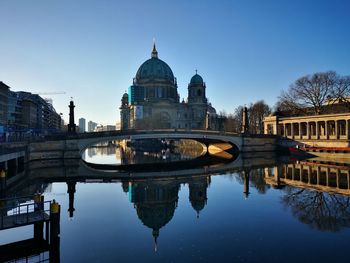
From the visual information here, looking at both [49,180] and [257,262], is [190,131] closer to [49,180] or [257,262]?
[49,180]

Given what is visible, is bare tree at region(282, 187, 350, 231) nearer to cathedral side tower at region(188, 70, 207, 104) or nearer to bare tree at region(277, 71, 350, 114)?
bare tree at region(277, 71, 350, 114)

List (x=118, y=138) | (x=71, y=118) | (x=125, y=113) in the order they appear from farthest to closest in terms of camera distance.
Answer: (x=125, y=113)
(x=118, y=138)
(x=71, y=118)

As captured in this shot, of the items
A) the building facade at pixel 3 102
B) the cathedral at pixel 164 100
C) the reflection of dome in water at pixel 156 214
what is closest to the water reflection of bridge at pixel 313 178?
the reflection of dome in water at pixel 156 214

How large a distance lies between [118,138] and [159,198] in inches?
1361

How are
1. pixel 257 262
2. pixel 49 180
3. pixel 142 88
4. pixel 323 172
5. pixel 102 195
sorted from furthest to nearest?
pixel 142 88 < pixel 323 172 < pixel 49 180 < pixel 102 195 < pixel 257 262

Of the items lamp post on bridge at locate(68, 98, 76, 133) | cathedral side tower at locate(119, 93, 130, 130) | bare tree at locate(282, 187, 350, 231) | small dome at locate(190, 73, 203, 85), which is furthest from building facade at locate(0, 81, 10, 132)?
small dome at locate(190, 73, 203, 85)

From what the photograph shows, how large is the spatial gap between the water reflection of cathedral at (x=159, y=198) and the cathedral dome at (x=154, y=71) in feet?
349

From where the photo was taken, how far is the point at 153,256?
13.7 metres

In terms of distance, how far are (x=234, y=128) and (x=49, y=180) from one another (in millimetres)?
76366

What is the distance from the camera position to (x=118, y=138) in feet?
194

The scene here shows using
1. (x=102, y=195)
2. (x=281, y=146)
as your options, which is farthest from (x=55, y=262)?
(x=281, y=146)

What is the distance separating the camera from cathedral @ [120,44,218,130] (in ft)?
439

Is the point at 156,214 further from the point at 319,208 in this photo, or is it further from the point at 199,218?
the point at 319,208

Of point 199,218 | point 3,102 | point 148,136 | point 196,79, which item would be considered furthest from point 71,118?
point 196,79
